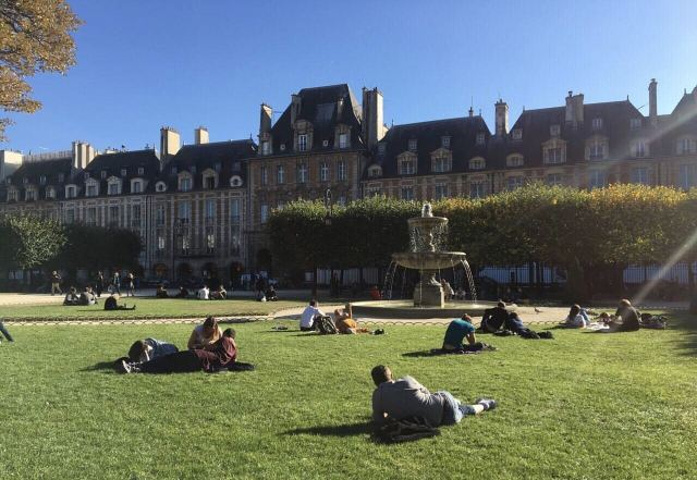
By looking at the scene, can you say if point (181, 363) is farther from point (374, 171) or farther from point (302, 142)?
point (302, 142)

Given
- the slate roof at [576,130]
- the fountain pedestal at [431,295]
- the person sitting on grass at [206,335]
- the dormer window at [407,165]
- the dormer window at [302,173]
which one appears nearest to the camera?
the person sitting on grass at [206,335]

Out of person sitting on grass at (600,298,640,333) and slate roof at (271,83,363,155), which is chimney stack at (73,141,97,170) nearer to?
slate roof at (271,83,363,155)

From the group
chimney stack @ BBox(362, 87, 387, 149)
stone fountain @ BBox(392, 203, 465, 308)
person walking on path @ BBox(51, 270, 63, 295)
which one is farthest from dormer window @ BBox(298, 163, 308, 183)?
stone fountain @ BBox(392, 203, 465, 308)

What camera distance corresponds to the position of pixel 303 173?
57.0 metres

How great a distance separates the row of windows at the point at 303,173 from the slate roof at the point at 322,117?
153 centimetres

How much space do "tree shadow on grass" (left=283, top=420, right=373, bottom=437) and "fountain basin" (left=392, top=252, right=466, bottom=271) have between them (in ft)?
47.9

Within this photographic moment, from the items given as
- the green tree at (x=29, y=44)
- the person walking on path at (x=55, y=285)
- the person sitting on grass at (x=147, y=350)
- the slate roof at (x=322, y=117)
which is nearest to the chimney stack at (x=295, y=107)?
the slate roof at (x=322, y=117)

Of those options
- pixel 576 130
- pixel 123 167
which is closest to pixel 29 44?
pixel 576 130

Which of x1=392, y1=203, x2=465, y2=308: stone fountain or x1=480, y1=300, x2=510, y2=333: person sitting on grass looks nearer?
x1=480, y1=300, x2=510, y2=333: person sitting on grass

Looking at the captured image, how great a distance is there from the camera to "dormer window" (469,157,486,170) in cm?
5122

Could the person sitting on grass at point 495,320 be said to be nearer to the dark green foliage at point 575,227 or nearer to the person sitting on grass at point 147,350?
the person sitting on grass at point 147,350

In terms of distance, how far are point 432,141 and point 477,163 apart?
16.7ft

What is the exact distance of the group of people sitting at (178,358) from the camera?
386 inches

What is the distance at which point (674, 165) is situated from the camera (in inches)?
1809
